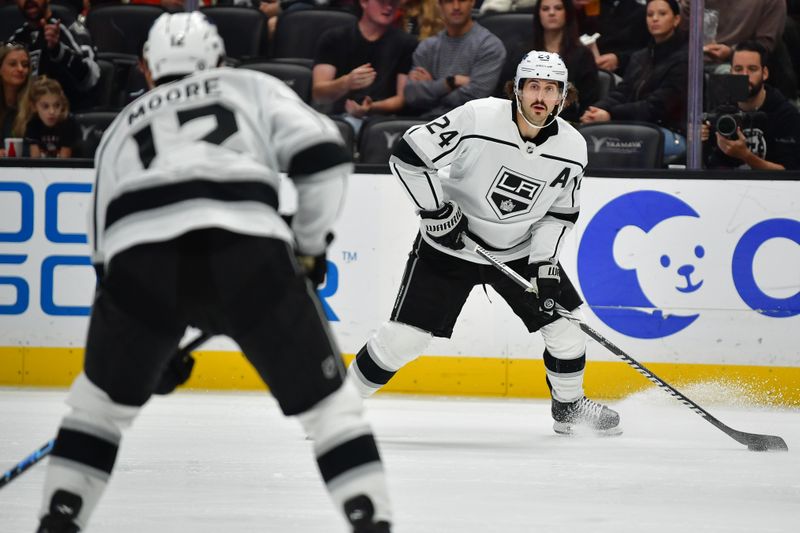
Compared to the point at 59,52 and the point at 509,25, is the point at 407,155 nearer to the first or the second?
the point at 509,25

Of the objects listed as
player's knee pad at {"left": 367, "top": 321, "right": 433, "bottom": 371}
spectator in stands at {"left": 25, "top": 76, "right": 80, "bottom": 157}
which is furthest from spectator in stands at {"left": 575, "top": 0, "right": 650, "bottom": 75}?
spectator in stands at {"left": 25, "top": 76, "right": 80, "bottom": 157}

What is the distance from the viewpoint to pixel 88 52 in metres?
5.91

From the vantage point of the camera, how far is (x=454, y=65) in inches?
224

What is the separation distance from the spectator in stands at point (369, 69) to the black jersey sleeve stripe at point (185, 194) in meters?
3.54

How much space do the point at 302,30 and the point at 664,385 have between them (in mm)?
2756

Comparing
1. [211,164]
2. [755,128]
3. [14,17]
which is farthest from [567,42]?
[211,164]

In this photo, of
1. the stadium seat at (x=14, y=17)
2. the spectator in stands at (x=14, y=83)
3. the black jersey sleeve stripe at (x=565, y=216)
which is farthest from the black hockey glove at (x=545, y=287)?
the stadium seat at (x=14, y=17)

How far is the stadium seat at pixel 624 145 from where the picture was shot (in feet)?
17.5

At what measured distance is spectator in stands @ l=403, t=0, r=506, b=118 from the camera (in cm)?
563

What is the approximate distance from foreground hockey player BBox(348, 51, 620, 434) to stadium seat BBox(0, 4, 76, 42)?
248cm

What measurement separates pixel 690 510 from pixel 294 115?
1.50 meters

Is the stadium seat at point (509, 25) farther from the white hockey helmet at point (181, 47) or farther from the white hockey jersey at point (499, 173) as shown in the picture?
the white hockey helmet at point (181, 47)

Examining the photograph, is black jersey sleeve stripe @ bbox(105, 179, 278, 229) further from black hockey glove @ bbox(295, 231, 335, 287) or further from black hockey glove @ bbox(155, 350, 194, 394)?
black hockey glove @ bbox(155, 350, 194, 394)

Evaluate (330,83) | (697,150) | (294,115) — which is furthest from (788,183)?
(294,115)
